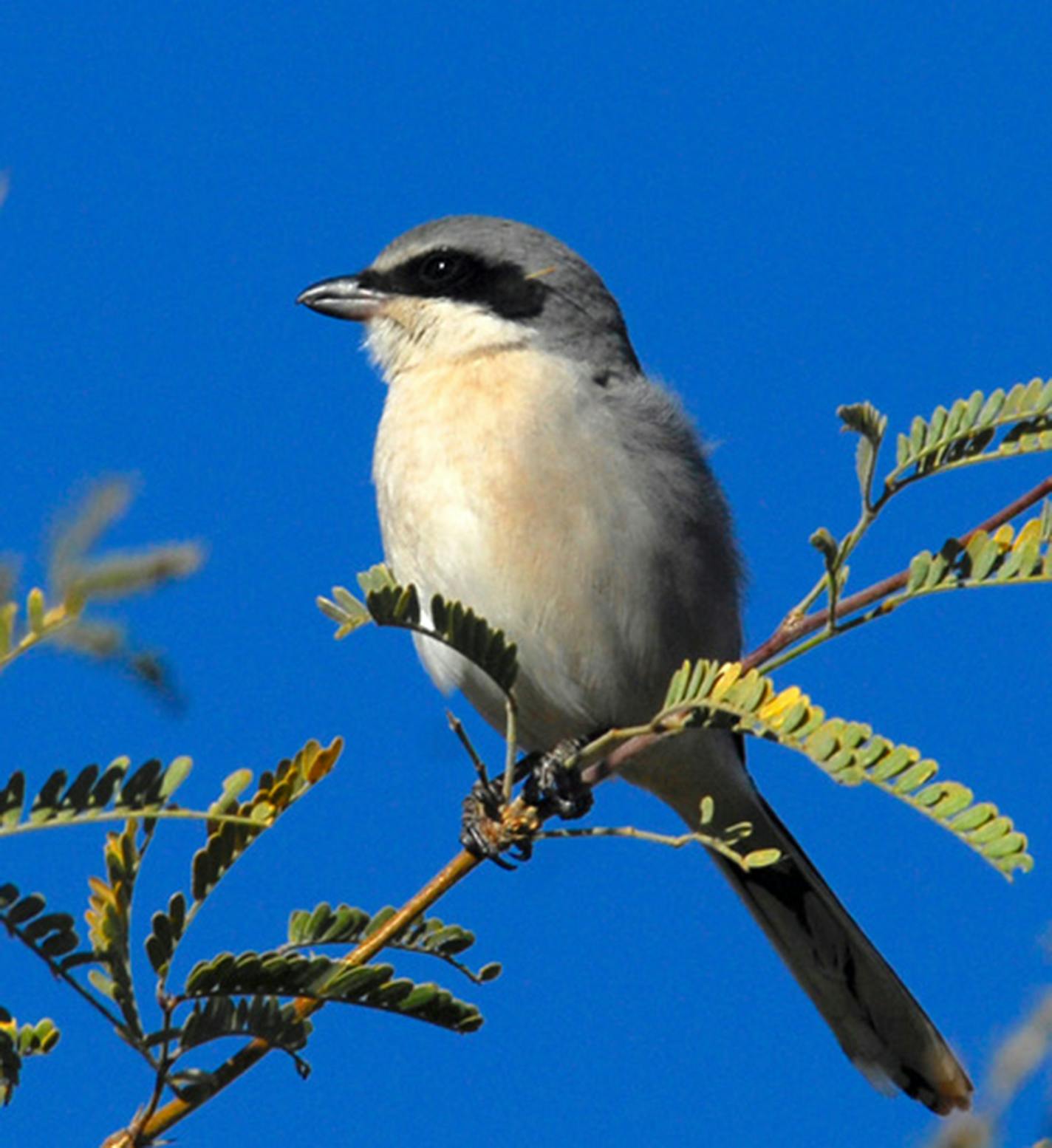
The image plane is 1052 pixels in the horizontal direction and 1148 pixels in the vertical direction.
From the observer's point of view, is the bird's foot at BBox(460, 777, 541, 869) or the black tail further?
the black tail

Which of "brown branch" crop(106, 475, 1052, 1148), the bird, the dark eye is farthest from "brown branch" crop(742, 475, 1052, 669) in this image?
the dark eye

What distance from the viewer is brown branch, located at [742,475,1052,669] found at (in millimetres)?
1939

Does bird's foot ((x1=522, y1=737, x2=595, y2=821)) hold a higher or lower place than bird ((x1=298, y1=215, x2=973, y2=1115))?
lower

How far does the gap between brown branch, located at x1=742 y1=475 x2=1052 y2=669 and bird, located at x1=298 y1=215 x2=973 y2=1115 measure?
1.57 m

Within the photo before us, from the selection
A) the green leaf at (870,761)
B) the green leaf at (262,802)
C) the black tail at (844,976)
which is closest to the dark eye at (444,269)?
the black tail at (844,976)

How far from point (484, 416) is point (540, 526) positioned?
35cm

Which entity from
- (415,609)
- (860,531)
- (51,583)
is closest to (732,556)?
(860,531)

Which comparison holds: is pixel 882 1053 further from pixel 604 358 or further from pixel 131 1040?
pixel 131 1040

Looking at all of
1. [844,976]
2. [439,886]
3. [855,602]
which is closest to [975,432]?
[855,602]

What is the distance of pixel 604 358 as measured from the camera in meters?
4.31

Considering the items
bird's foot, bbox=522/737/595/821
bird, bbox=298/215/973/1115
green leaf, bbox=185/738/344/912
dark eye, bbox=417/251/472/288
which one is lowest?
green leaf, bbox=185/738/344/912

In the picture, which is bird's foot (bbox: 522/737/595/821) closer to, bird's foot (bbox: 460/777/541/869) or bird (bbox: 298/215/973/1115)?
bird's foot (bbox: 460/777/541/869)

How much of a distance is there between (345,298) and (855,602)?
2.87 m

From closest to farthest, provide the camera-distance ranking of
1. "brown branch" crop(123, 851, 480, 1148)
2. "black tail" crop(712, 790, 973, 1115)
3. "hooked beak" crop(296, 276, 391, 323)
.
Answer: "brown branch" crop(123, 851, 480, 1148), "black tail" crop(712, 790, 973, 1115), "hooked beak" crop(296, 276, 391, 323)
